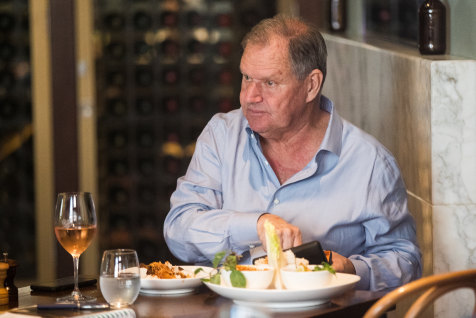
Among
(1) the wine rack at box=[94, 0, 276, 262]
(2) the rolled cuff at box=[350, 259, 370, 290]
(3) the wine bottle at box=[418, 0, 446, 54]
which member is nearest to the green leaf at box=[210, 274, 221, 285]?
(2) the rolled cuff at box=[350, 259, 370, 290]

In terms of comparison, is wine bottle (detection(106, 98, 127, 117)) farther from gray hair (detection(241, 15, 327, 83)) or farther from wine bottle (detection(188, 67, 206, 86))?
gray hair (detection(241, 15, 327, 83))

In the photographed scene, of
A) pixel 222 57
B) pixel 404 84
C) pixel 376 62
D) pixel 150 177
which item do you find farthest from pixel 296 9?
pixel 404 84

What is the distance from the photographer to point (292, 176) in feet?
7.63

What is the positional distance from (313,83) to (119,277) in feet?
3.57

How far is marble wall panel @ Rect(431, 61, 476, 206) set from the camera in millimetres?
2590

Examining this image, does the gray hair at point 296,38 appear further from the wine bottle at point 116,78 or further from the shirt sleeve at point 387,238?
the wine bottle at point 116,78

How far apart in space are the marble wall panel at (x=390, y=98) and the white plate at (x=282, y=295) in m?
1.16

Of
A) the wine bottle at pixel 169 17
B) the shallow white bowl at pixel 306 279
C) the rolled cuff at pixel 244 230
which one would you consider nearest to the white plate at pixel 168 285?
the shallow white bowl at pixel 306 279

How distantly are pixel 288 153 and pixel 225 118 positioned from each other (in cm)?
23

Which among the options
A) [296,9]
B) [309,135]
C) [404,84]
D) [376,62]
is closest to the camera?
[309,135]

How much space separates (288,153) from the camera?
2.45 metres

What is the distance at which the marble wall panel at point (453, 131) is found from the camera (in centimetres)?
259

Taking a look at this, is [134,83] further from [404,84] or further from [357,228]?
[357,228]

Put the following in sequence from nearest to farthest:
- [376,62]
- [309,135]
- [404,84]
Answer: [309,135]
[404,84]
[376,62]
